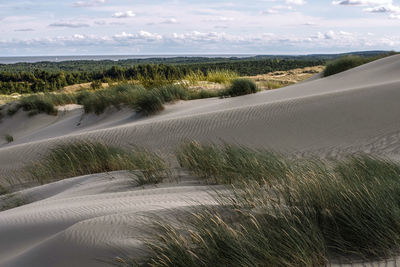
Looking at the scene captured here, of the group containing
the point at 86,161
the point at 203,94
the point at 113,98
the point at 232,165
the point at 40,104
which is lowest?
the point at 40,104

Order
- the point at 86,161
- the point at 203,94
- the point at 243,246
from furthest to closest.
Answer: the point at 203,94 < the point at 86,161 < the point at 243,246

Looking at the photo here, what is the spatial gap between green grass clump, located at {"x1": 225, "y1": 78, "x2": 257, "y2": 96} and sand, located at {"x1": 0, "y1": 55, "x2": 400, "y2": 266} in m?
1.09

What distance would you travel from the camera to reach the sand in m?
3.78

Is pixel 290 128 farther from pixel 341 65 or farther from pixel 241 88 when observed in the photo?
pixel 341 65

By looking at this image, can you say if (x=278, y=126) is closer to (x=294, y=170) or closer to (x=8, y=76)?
(x=294, y=170)

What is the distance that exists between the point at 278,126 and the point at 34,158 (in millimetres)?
5040

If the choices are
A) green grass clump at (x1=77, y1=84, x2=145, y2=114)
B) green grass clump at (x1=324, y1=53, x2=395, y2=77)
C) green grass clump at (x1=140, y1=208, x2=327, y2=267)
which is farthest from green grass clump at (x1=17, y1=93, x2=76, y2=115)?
green grass clump at (x1=140, y1=208, x2=327, y2=267)

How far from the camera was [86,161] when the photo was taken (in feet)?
26.1

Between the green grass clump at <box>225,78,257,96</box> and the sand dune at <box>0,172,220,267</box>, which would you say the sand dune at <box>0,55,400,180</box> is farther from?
the green grass clump at <box>225,78,257,96</box>

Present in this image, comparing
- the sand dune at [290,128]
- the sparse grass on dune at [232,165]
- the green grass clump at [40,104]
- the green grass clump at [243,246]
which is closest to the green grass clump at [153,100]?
the sand dune at [290,128]

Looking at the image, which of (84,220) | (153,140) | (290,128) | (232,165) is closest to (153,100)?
(153,140)

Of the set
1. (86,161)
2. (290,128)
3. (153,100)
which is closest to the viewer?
(86,161)

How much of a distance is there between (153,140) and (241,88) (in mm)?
6330

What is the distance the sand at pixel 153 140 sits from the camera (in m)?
3.78
